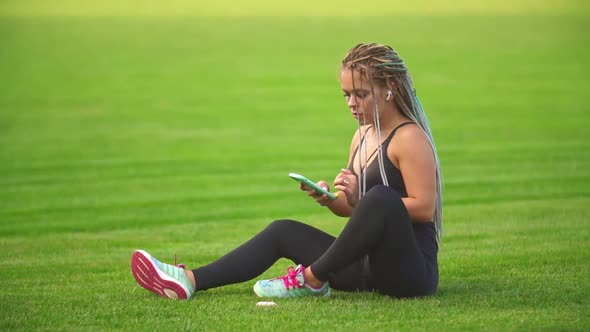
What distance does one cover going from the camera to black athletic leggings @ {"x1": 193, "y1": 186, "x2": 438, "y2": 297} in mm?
5309

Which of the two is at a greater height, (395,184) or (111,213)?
(395,184)

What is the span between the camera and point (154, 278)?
573 centimetres

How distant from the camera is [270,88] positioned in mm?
27078

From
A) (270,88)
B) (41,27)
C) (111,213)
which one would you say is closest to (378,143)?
(111,213)

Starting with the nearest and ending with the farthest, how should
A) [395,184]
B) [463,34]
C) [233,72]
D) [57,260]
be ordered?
1. [395,184]
2. [57,260]
3. [233,72]
4. [463,34]

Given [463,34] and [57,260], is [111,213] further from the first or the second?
[463,34]

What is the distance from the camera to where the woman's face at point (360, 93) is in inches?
222

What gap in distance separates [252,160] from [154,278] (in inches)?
370

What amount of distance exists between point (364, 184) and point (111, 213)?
5.28m

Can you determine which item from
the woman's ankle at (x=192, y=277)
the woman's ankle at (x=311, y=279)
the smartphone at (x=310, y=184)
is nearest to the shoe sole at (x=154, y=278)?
the woman's ankle at (x=192, y=277)

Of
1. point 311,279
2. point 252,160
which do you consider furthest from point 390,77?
point 252,160

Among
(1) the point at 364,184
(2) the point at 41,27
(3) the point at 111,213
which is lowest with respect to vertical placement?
(3) the point at 111,213

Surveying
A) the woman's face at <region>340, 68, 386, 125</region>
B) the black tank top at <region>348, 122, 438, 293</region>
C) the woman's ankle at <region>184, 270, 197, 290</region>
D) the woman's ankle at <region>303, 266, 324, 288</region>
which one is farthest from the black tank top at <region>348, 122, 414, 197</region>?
the woman's ankle at <region>184, 270, 197, 290</region>

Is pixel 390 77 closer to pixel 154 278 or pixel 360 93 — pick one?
pixel 360 93
